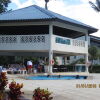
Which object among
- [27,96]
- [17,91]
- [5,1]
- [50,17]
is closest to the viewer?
[17,91]

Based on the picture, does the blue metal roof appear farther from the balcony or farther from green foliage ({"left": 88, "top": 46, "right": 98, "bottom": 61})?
green foliage ({"left": 88, "top": 46, "right": 98, "bottom": 61})

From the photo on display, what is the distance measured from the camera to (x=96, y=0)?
4059 cm

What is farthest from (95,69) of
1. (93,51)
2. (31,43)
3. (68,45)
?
(31,43)

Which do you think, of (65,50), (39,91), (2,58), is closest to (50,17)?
(65,50)

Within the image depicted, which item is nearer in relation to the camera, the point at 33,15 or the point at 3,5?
the point at 33,15

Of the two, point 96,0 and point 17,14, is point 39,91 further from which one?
point 96,0

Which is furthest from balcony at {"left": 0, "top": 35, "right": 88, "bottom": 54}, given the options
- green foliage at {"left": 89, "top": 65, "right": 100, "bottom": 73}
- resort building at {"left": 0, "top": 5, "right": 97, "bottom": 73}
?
green foliage at {"left": 89, "top": 65, "right": 100, "bottom": 73}

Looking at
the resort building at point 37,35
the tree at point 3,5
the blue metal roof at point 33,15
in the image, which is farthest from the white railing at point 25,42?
the tree at point 3,5

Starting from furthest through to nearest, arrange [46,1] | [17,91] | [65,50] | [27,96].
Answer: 1. [46,1]
2. [65,50]
3. [27,96]
4. [17,91]

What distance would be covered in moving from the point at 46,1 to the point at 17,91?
4754 centimetres

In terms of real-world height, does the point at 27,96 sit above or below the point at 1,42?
below

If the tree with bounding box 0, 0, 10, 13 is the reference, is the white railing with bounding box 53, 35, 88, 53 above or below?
below

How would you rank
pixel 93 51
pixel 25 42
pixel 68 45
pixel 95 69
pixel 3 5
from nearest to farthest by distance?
pixel 25 42, pixel 68 45, pixel 95 69, pixel 3 5, pixel 93 51

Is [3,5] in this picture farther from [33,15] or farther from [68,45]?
[68,45]
